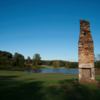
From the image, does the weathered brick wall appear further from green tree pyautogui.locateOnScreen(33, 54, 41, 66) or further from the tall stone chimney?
green tree pyautogui.locateOnScreen(33, 54, 41, 66)

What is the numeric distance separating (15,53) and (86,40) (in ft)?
266

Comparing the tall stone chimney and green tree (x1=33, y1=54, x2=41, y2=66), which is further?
green tree (x1=33, y1=54, x2=41, y2=66)

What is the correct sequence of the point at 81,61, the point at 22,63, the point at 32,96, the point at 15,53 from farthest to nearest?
the point at 15,53, the point at 22,63, the point at 81,61, the point at 32,96

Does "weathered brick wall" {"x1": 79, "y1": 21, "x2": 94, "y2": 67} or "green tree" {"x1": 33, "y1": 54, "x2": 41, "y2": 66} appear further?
"green tree" {"x1": 33, "y1": 54, "x2": 41, "y2": 66}

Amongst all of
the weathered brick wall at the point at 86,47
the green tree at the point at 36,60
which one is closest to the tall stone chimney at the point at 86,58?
the weathered brick wall at the point at 86,47

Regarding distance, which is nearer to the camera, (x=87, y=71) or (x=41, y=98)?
(x=41, y=98)

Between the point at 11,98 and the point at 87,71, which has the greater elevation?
the point at 87,71

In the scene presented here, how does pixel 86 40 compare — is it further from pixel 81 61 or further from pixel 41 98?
pixel 41 98

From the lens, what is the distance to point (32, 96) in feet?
39.3

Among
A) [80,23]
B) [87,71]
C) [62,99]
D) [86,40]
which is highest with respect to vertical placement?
[80,23]

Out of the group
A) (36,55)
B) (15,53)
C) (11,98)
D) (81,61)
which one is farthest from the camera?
(36,55)

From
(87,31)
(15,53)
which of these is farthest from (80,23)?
(15,53)

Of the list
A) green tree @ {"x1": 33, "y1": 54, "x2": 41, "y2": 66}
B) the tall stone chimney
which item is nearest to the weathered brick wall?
the tall stone chimney

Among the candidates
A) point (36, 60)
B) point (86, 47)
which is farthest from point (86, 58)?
point (36, 60)
